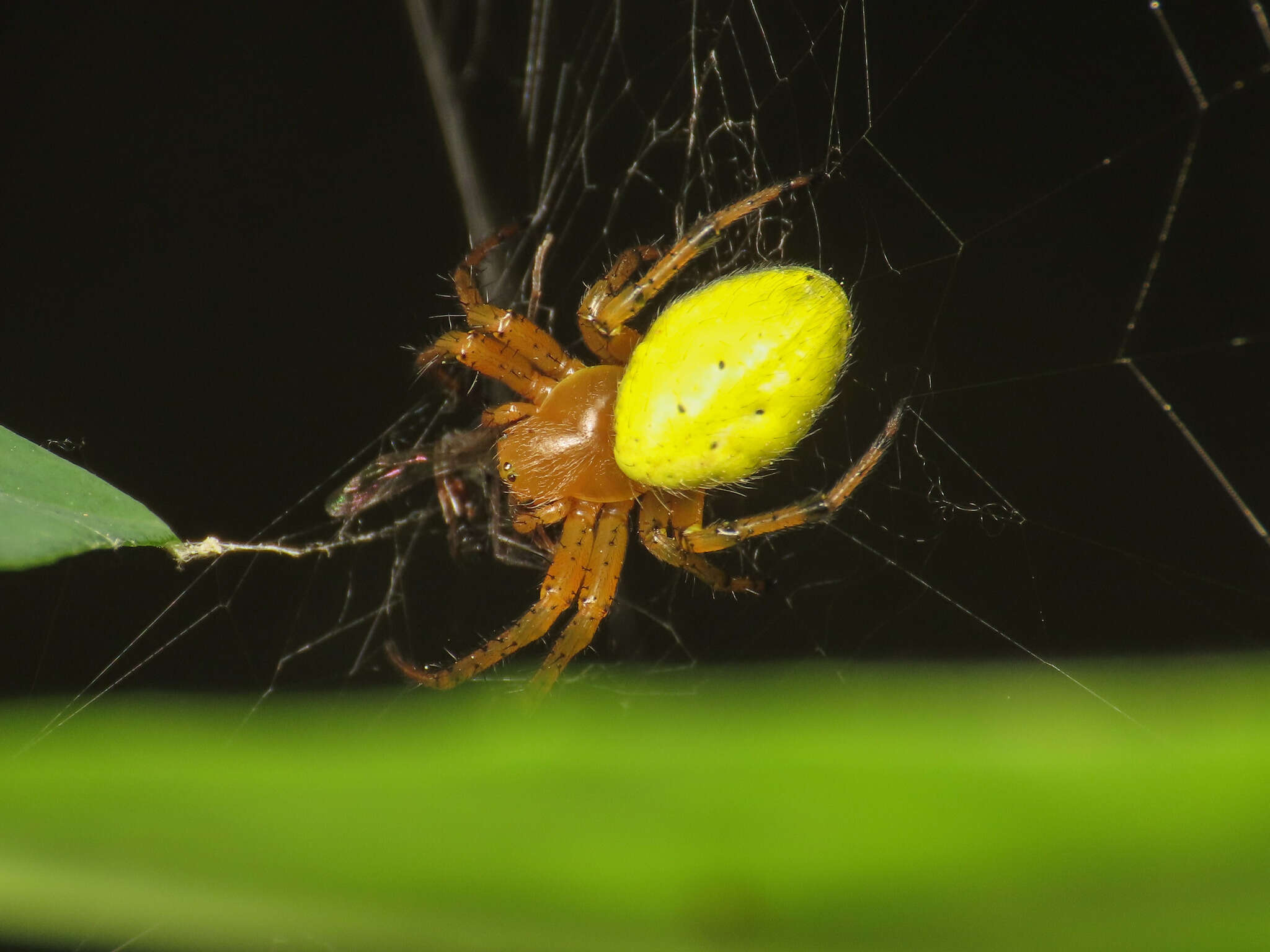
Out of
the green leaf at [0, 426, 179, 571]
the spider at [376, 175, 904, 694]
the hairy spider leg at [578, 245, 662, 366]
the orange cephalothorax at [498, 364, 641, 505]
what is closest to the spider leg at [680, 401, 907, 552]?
the spider at [376, 175, 904, 694]

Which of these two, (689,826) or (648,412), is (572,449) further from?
(689,826)

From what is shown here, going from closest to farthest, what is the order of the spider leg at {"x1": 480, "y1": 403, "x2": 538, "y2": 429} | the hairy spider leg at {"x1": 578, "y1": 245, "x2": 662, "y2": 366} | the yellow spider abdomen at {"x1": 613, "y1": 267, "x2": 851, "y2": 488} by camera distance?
the yellow spider abdomen at {"x1": 613, "y1": 267, "x2": 851, "y2": 488} < the hairy spider leg at {"x1": 578, "y1": 245, "x2": 662, "y2": 366} < the spider leg at {"x1": 480, "y1": 403, "x2": 538, "y2": 429}

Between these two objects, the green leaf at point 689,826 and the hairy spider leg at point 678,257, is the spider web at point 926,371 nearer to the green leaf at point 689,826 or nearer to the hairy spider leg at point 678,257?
the hairy spider leg at point 678,257

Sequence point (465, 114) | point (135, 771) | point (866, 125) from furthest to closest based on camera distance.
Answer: point (465, 114) → point (866, 125) → point (135, 771)

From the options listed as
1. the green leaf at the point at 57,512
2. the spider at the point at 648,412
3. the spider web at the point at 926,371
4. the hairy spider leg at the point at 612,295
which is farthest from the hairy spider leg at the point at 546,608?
the green leaf at the point at 57,512

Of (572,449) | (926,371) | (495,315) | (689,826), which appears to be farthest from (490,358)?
(689,826)

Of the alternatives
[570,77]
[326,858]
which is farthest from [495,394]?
[326,858]

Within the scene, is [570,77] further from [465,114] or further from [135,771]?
[135,771]

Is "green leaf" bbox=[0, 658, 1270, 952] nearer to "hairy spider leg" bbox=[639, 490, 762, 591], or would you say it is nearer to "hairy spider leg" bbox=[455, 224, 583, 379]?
"hairy spider leg" bbox=[639, 490, 762, 591]
